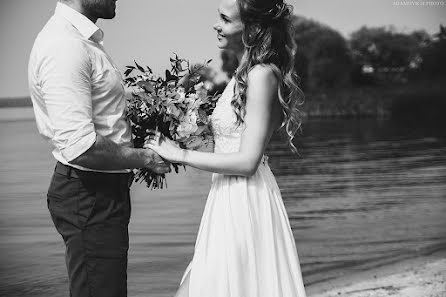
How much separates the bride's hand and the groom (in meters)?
0.09

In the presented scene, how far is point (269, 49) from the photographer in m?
3.00

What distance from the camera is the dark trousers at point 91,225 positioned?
9.14 feet

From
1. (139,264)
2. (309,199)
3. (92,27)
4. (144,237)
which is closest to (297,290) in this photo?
(92,27)

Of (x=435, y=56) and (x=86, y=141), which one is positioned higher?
(x=86, y=141)

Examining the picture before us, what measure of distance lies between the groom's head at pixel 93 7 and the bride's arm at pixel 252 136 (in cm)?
56

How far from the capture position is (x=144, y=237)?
11383 mm

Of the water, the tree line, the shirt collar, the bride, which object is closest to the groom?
the shirt collar

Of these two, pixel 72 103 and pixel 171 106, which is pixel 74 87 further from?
pixel 171 106

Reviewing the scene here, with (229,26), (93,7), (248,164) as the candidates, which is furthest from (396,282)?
(93,7)

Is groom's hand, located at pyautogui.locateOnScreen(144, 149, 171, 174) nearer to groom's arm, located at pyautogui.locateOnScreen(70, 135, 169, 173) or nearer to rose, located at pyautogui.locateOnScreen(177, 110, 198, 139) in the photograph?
groom's arm, located at pyautogui.locateOnScreen(70, 135, 169, 173)

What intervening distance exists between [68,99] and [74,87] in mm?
44

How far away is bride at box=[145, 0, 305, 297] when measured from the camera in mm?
2941

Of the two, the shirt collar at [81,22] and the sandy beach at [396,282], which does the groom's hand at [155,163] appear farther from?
the sandy beach at [396,282]

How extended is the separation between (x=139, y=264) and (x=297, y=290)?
612 centimetres
